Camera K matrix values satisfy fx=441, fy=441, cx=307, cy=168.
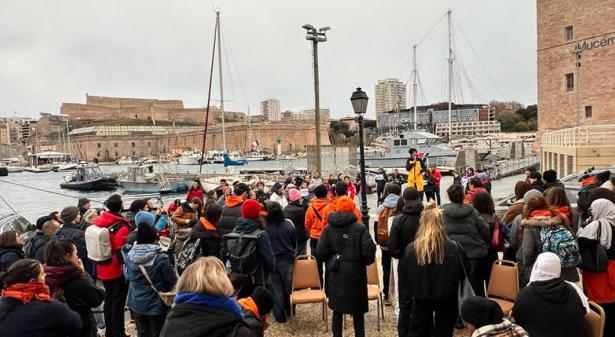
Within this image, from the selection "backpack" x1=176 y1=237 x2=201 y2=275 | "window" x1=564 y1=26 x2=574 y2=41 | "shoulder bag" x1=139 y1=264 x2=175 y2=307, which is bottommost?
"shoulder bag" x1=139 y1=264 x2=175 y2=307

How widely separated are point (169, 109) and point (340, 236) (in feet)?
534

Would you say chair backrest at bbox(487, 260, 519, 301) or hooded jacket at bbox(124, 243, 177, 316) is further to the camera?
chair backrest at bbox(487, 260, 519, 301)

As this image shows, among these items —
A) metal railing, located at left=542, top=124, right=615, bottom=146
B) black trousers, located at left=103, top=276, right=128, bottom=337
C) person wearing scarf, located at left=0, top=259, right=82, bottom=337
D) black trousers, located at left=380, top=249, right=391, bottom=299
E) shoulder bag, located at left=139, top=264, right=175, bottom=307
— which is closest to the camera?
person wearing scarf, located at left=0, top=259, right=82, bottom=337

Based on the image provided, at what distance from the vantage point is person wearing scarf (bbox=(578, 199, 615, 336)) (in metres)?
4.05

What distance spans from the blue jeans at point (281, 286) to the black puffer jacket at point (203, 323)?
2972 millimetres

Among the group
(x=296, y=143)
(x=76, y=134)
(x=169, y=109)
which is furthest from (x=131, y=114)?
(x=296, y=143)

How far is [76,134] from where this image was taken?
411ft

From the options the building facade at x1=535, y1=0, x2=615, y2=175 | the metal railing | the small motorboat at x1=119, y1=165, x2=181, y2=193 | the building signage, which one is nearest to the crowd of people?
the metal railing

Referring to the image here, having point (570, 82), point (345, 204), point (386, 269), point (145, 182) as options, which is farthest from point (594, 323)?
point (145, 182)

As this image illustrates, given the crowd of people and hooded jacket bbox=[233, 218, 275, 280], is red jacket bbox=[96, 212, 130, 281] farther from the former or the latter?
hooded jacket bbox=[233, 218, 275, 280]

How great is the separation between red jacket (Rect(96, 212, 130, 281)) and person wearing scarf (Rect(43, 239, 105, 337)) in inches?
48.4

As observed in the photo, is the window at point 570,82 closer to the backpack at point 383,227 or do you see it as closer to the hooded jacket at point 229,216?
the backpack at point 383,227

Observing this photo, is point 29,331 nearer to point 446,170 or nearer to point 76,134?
point 446,170

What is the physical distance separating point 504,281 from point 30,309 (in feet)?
14.2
